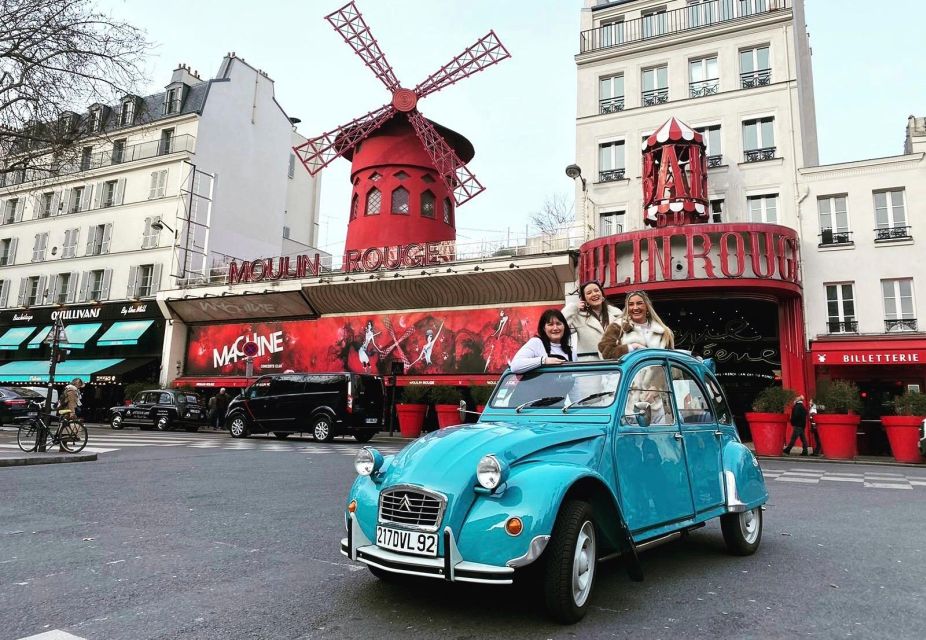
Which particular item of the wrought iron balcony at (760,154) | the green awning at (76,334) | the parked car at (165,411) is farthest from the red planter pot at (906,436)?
the green awning at (76,334)

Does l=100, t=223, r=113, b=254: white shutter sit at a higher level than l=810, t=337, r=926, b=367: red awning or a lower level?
higher

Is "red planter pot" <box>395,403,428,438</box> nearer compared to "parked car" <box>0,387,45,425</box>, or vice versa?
"red planter pot" <box>395,403,428,438</box>

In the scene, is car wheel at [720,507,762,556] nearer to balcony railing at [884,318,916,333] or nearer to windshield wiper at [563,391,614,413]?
windshield wiper at [563,391,614,413]

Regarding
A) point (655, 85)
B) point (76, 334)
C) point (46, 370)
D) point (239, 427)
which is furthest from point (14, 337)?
point (655, 85)

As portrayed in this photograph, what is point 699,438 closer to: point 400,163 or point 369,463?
point 369,463

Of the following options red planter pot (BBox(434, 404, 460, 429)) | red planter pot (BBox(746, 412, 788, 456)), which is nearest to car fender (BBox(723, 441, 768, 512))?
red planter pot (BBox(746, 412, 788, 456))

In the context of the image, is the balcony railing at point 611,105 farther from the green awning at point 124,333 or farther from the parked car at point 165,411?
the green awning at point 124,333

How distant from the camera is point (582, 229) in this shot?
832 inches

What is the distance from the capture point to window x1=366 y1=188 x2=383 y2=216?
1081 inches

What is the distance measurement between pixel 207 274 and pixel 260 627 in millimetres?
28301

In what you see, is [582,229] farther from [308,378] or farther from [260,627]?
[260,627]

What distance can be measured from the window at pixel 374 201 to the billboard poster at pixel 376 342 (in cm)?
493

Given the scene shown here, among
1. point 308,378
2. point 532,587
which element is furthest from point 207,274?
point 532,587

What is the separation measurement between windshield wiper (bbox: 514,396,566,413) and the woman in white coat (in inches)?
34.7
